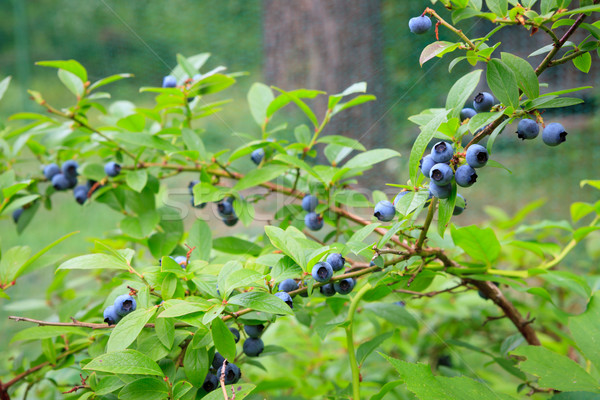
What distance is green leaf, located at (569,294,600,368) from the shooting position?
656mm

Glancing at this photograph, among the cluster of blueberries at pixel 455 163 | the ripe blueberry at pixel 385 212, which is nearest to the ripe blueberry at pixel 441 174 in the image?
the cluster of blueberries at pixel 455 163

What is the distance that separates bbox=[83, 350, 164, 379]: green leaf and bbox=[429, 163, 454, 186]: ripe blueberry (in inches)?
14.4

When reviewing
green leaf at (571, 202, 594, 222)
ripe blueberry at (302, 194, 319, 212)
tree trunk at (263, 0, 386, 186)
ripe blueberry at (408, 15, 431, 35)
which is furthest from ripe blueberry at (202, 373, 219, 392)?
tree trunk at (263, 0, 386, 186)

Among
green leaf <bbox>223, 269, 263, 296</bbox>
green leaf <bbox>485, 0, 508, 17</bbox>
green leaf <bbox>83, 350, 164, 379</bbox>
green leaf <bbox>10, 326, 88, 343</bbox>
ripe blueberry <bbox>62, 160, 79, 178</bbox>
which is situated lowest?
green leaf <bbox>10, 326, 88, 343</bbox>

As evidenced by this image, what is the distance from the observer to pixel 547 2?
56cm

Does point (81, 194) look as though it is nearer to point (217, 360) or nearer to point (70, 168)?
point (70, 168)

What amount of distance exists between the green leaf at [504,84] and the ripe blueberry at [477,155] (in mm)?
75

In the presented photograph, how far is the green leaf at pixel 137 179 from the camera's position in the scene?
2.73ft

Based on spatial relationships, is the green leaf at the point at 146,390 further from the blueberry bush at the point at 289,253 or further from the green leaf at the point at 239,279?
the green leaf at the point at 239,279

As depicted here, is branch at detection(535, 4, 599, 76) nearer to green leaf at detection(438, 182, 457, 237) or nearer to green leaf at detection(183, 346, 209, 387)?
green leaf at detection(438, 182, 457, 237)

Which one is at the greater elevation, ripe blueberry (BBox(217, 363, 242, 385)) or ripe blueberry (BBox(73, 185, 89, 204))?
ripe blueberry (BBox(73, 185, 89, 204))

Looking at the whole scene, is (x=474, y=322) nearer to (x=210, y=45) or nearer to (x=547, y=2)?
(x=547, y=2)

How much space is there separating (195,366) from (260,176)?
33 centimetres

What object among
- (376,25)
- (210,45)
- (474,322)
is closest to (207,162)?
(474,322)
